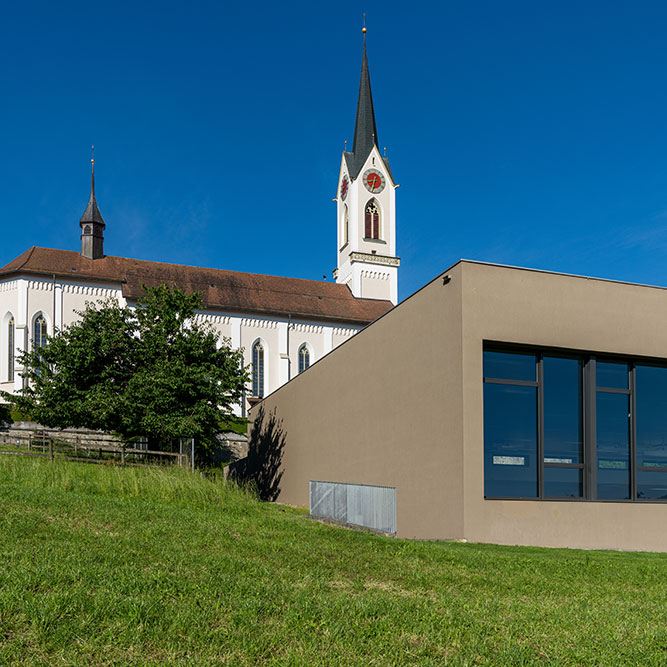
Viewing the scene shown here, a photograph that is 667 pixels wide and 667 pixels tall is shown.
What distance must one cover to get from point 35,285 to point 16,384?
7021 mm

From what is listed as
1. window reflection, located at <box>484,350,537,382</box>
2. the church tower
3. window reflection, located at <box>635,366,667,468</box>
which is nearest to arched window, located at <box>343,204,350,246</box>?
the church tower

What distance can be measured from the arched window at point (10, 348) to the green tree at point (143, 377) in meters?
20.2

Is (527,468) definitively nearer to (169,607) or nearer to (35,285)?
(169,607)

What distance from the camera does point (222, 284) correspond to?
54656mm

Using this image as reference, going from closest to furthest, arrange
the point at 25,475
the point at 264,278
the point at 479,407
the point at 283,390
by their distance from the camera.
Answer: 1. the point at 479,407
2. the point at 25,475
3. the point at 283,390
4. the point at 264,278

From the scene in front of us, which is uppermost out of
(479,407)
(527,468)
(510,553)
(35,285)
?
(35,285)

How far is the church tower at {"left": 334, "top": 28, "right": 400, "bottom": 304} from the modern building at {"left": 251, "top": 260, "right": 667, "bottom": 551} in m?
47.4

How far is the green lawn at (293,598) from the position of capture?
450 centimetres

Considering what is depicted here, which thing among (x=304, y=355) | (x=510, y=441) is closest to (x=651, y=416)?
(x=510, y=441)

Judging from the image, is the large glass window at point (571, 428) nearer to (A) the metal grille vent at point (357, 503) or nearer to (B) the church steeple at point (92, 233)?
(A) the metal grille vent at point (357, 503)

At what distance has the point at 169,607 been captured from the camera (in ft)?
16.9

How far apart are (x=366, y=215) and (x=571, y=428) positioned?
52.5 m

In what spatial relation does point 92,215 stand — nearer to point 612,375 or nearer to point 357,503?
point 357,503

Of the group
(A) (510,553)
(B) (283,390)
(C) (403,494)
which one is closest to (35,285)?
(B) (283,390)
